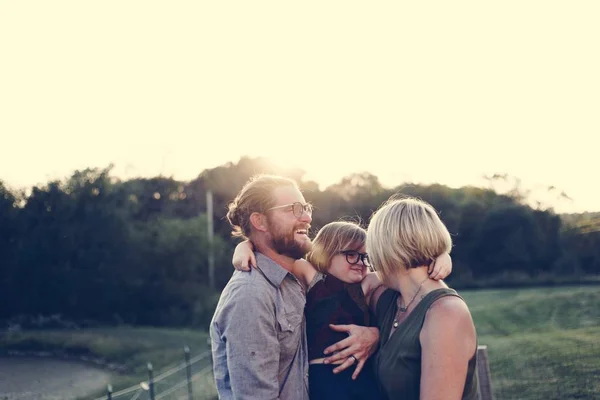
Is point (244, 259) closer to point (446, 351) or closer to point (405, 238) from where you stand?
point (405, 238)

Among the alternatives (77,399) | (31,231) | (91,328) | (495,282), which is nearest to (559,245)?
(495,282)

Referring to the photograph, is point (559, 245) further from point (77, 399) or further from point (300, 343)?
point (300, 343)

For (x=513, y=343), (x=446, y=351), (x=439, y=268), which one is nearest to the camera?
(x=446, y=351)

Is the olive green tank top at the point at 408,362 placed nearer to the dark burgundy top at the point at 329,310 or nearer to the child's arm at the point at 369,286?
the dark burgundy top at the point at 329,310

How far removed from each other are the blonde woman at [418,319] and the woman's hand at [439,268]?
0.02m

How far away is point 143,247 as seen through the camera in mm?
31672

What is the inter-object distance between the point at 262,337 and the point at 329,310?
472mm

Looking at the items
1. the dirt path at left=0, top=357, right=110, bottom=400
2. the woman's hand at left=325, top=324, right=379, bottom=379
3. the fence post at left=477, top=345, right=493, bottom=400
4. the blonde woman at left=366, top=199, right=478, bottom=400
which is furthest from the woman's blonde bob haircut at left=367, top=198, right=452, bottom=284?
the dirt path at left=0, top=357, right=110, bottom=400

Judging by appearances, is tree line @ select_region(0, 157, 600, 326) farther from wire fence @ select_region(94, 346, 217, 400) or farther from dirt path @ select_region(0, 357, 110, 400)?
wire fence @ select_region(94, 346, 217, 400)

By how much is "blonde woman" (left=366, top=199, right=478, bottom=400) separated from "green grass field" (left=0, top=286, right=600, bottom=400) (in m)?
5.65

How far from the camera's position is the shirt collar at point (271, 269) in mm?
2934

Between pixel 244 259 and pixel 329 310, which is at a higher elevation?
pixel 244 259

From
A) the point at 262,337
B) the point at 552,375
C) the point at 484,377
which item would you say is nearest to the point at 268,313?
the point at 262,337

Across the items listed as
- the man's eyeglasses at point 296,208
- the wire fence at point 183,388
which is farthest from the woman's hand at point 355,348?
the wire fence at point 183,388
